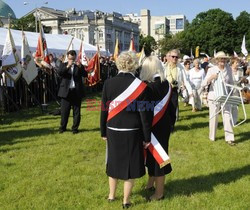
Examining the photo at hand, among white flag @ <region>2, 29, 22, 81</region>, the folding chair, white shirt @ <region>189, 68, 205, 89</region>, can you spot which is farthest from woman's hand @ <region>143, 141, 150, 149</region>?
white shirt @ <region>189, 68, 205, 89</region>

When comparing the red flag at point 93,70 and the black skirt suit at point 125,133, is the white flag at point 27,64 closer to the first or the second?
the red flag at point 93,70

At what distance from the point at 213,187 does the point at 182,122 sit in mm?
5077

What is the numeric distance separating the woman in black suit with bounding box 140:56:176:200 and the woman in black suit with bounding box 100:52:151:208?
289 mm

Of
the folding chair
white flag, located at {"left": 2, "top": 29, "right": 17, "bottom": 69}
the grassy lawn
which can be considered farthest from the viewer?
white flag, located at {"left": 2, "top": 29, "right": 17, "bottom": 69}

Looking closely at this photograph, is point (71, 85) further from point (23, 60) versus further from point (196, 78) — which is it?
point (196, 78)

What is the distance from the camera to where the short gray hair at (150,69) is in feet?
14.8

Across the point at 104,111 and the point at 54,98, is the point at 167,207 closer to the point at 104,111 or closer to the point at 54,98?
the point at 104,111

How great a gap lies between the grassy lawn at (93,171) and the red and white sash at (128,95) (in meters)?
1.37

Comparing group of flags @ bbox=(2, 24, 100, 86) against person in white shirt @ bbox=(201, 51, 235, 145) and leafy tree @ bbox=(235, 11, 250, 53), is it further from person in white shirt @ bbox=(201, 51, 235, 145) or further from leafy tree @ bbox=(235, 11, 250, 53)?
leafy tree @ bbox=(235, 11, 250, 53)

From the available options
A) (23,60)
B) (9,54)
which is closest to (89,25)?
(23,60)

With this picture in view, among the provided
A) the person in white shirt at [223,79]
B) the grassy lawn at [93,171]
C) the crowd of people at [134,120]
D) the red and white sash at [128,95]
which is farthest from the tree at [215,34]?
the red and white sash at [128,95]

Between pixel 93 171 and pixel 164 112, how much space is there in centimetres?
207

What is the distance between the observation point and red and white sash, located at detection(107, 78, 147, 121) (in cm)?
420

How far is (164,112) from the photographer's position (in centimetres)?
475
